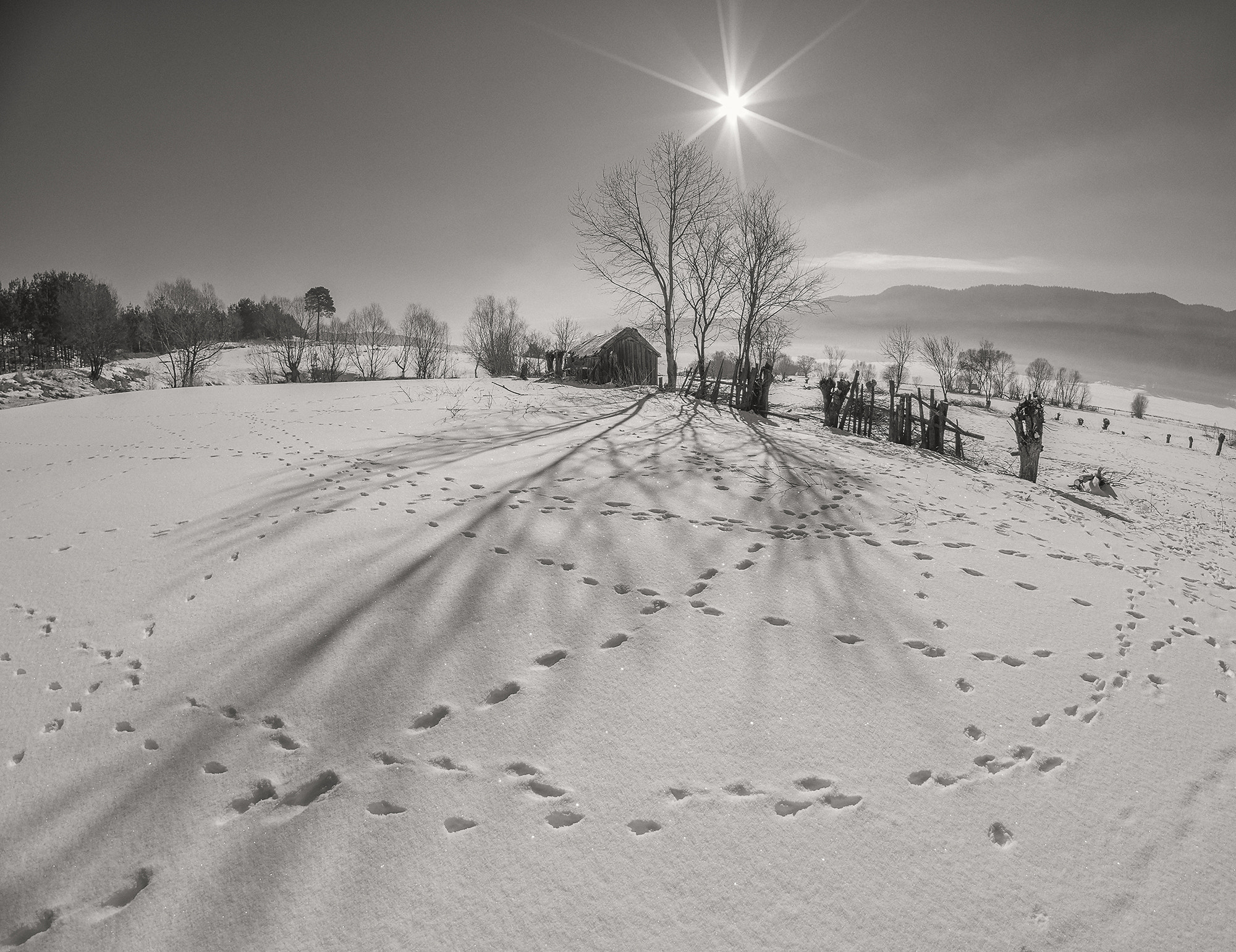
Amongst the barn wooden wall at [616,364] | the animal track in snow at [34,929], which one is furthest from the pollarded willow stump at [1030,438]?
the barn wooden wall at [616,364]

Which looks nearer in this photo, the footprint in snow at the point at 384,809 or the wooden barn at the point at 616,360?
the footprint in snow at the point at 384,809

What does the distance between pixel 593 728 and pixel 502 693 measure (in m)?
0.60

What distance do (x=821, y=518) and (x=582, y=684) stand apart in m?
4.09

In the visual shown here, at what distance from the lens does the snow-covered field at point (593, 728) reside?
1942mm

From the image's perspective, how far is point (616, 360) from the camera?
28.2 m

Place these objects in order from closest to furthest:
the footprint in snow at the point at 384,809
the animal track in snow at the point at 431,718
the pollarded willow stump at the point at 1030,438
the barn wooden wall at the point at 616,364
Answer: the footprint in snow at the point at 384,809 → the animal track in snow at the point at 431,718 → the pollarded willow stump at the point at 1030,438 → the barn wooden wall at the point at 616,364

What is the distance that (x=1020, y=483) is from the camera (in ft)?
34.0

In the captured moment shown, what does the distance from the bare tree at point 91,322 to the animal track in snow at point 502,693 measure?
153 ft

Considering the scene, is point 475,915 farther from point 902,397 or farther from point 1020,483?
point 902,397

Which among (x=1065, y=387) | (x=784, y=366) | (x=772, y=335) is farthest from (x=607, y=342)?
(x=1065, y=387)

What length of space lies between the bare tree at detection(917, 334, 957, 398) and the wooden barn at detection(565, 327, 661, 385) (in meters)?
60.1

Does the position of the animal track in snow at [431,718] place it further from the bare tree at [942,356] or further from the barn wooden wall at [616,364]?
the bare tree at [942,356]

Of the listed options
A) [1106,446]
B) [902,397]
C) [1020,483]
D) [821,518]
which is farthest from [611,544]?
[1106,446]

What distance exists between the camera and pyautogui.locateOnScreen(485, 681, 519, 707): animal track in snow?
2.92 metres
